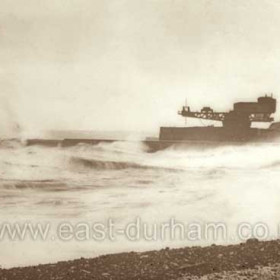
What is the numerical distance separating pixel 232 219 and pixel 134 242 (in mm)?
732

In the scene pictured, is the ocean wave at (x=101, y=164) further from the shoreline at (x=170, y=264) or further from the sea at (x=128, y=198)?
the shoreline at (x=170, y=264)

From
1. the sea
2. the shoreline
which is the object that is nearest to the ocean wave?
the sea

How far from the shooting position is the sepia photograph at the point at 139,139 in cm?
333

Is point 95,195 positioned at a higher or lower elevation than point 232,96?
lower

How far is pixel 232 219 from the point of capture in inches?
149

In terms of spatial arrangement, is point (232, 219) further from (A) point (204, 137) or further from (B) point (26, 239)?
(B) point (26, 239)

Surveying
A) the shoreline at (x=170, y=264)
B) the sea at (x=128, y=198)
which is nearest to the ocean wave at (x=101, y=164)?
the sea at (x=128, y=198)

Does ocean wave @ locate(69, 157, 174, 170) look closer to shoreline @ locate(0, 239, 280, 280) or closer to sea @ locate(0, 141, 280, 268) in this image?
sea @ locate(0, 141, 280, 268)

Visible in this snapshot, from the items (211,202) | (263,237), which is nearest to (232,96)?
(211,202)

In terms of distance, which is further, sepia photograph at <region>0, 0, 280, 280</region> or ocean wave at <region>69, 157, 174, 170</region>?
ocean wave at <region>69, 157, 174, 170</region>

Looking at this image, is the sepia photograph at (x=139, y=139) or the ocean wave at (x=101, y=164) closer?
the sepia photograph at (x=139, y=139)

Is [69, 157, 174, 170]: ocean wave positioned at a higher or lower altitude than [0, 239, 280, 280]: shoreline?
higher

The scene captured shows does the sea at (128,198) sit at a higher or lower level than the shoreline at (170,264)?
higher

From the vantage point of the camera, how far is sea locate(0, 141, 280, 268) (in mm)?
3346
